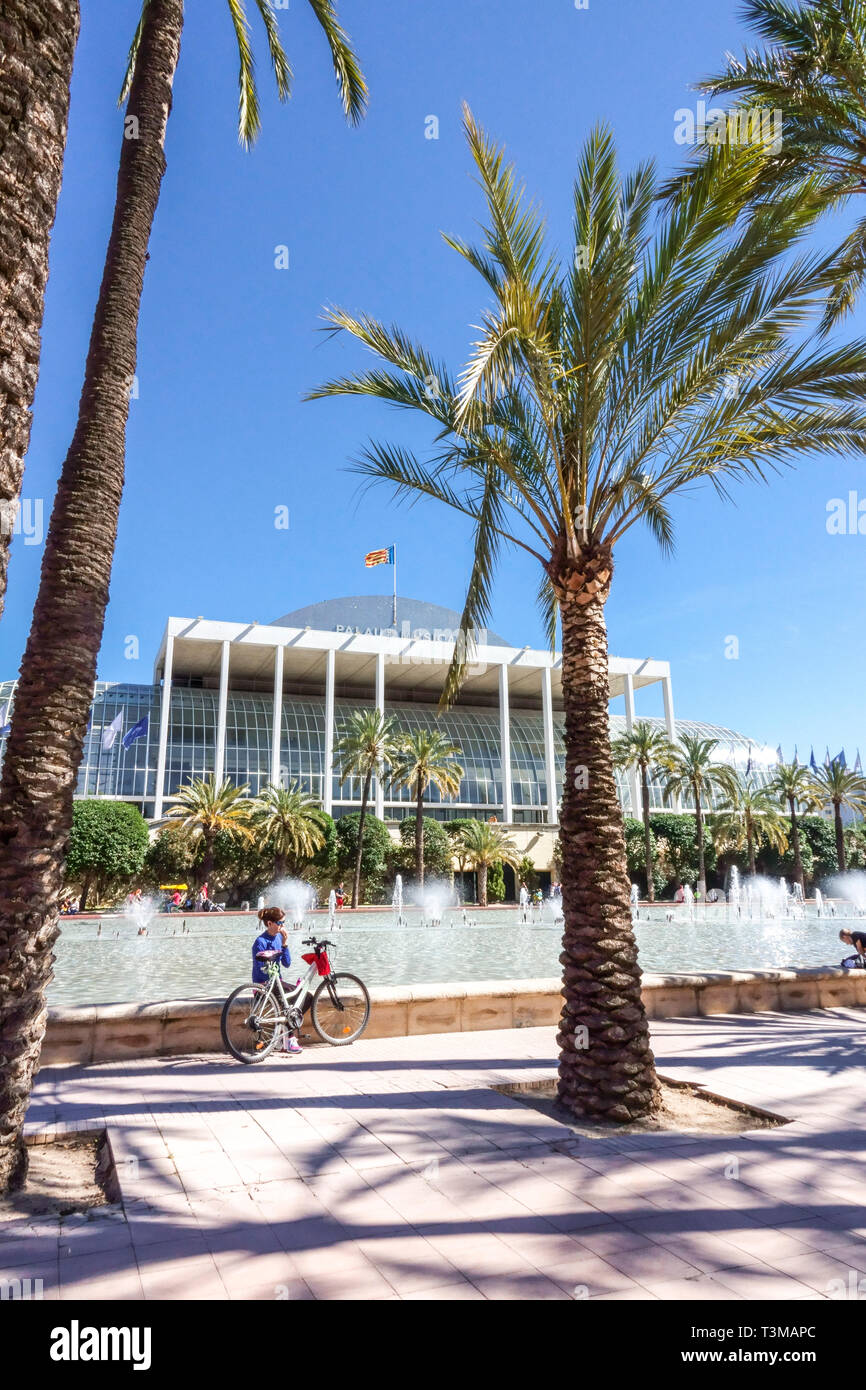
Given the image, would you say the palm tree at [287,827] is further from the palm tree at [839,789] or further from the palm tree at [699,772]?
the palm tree at [839,789]

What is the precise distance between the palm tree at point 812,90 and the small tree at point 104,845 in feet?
125

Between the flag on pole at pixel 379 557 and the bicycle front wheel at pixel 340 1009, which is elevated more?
the flag on pole at pixel 379 557

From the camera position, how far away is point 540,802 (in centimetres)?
6388

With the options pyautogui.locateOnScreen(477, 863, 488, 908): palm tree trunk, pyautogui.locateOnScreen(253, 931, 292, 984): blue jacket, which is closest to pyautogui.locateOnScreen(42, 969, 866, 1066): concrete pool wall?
pyautogui.locateOnScreen(253, 931, 292, 984): blue jacket

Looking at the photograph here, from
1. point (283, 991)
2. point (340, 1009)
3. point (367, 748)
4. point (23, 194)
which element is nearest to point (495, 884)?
point (367, 748)

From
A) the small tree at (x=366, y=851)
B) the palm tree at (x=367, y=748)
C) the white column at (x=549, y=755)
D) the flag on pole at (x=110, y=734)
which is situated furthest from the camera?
the white column at (x=549, y=755)

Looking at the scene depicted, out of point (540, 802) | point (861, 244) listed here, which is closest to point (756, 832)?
point (540, 802)

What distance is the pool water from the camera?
15383 mm

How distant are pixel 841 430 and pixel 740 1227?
6720mm

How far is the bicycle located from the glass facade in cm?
4448

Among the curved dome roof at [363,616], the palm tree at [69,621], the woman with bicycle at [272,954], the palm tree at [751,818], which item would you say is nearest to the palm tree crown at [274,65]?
the palm tree at [69,621]

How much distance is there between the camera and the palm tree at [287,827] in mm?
45719

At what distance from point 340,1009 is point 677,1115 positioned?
3.60m

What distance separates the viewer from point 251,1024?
24.9 ft
